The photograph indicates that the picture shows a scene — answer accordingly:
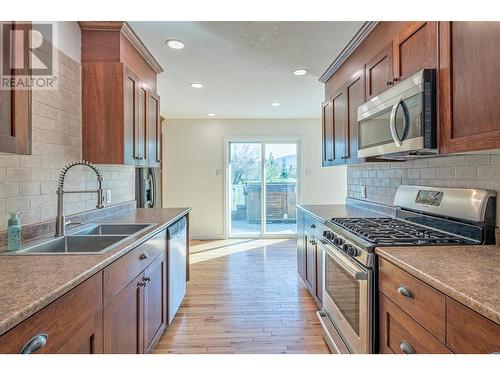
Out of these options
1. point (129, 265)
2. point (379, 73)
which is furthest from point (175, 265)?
point (379, 73)

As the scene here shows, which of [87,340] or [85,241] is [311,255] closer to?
[85,241]

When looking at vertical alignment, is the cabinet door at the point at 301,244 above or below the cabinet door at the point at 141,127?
below

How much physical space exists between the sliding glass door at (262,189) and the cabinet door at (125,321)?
4.36 metres

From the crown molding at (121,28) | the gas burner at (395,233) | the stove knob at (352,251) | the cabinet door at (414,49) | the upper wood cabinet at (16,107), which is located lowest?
the stove knob at (352,251)

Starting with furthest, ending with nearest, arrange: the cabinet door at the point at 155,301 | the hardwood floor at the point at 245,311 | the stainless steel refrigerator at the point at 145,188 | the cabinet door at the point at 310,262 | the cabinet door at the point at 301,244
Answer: the stainless steel refrigerator at the point at 145,188, the cabinet door at the point at 301,244, the cabinet door at the point at 310,262, the hardwood floor at the point at 245,311, the cabinet door at the point at 155,301

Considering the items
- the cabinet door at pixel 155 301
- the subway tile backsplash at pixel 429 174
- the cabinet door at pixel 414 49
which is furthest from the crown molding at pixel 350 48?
the cabinet door at pixel 155 301

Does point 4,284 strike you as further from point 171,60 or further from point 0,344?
point 171,60

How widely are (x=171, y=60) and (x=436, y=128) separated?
2485mm

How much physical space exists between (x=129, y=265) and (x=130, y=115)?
135 cm

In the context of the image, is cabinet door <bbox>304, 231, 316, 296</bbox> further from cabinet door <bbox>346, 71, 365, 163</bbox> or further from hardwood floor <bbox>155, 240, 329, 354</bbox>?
cabinet door <bbox>346, 71, 365, 163</bbox>

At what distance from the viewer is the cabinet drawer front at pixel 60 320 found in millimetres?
825

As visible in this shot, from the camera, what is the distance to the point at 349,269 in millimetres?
1691

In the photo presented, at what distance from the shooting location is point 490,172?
5.00 ft

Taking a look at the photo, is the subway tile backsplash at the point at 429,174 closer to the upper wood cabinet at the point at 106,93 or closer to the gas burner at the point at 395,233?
the gas burner at the point at 395,233
